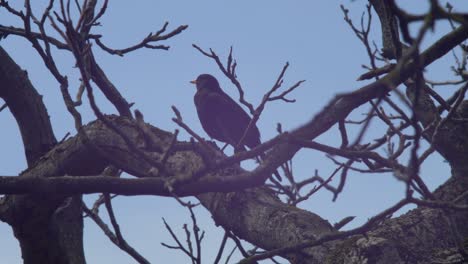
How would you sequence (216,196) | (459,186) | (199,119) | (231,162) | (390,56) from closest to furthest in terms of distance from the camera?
(231,162) < (459,186) < (216,196) < (390,56) < (199,119)

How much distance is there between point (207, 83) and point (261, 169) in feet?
21.4

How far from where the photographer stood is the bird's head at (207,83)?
8.38 metres

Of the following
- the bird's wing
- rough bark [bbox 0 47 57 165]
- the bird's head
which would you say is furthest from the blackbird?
rough bark [bbox 0 47 57 165]

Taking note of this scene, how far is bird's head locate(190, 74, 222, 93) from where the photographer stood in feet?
27.5

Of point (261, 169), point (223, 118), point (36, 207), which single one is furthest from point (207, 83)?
point (261, 169)

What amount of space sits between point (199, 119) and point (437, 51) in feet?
18.0

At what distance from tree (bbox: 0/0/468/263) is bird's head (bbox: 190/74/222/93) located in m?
4.47

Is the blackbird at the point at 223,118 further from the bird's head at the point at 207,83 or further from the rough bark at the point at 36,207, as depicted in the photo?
the rough bark at the point at 36,207

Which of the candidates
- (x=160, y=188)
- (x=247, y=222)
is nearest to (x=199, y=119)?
(x=247, y=222)

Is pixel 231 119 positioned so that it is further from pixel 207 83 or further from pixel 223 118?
pixel 207 83

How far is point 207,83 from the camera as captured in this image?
852 cm

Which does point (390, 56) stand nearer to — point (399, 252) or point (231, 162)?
point (399, 252)

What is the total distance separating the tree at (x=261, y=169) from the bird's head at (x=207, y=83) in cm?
447

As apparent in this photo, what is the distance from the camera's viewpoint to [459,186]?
2.69 metres
